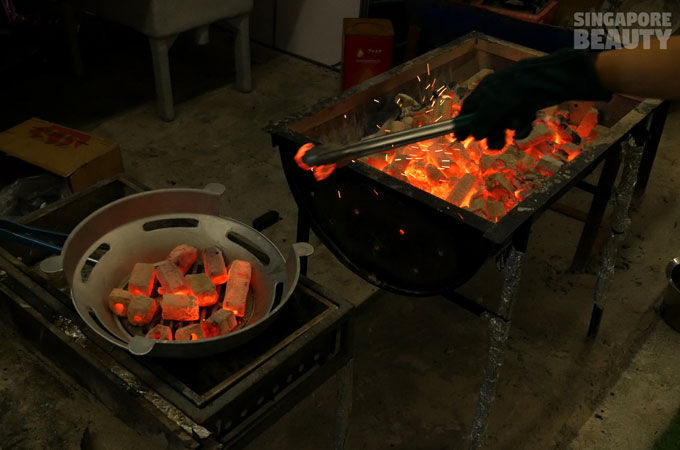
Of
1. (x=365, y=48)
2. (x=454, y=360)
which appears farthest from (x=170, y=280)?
(x=365, y=48)

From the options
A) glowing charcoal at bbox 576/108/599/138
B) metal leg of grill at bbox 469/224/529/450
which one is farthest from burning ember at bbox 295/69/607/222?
metal leg of grill at bbox 469/224/529/450

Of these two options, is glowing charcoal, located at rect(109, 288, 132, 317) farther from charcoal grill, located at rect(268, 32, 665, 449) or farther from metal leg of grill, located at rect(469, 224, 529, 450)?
metal leg of grill, located at rect(469, 224, 529, 450)

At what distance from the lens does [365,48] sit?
4.06m

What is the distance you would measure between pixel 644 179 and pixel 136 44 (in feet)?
11.4

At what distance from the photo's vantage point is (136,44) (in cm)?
483

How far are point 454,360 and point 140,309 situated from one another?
1.44 m

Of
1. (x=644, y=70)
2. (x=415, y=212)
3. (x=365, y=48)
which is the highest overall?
(x=644, y=70)

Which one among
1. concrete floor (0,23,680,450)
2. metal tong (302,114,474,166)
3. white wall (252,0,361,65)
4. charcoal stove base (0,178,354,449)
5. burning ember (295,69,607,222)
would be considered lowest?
concrete floor (0,23,680,450)

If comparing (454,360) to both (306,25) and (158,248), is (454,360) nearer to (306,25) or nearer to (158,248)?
(158,248)

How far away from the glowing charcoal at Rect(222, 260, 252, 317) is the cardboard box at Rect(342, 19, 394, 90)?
8.52ft

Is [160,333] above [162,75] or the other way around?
above

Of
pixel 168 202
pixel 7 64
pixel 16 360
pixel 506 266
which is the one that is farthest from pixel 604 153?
pixel 7 64

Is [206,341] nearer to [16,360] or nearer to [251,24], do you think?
[16,360]

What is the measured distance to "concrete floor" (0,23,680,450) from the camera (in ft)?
5.95
